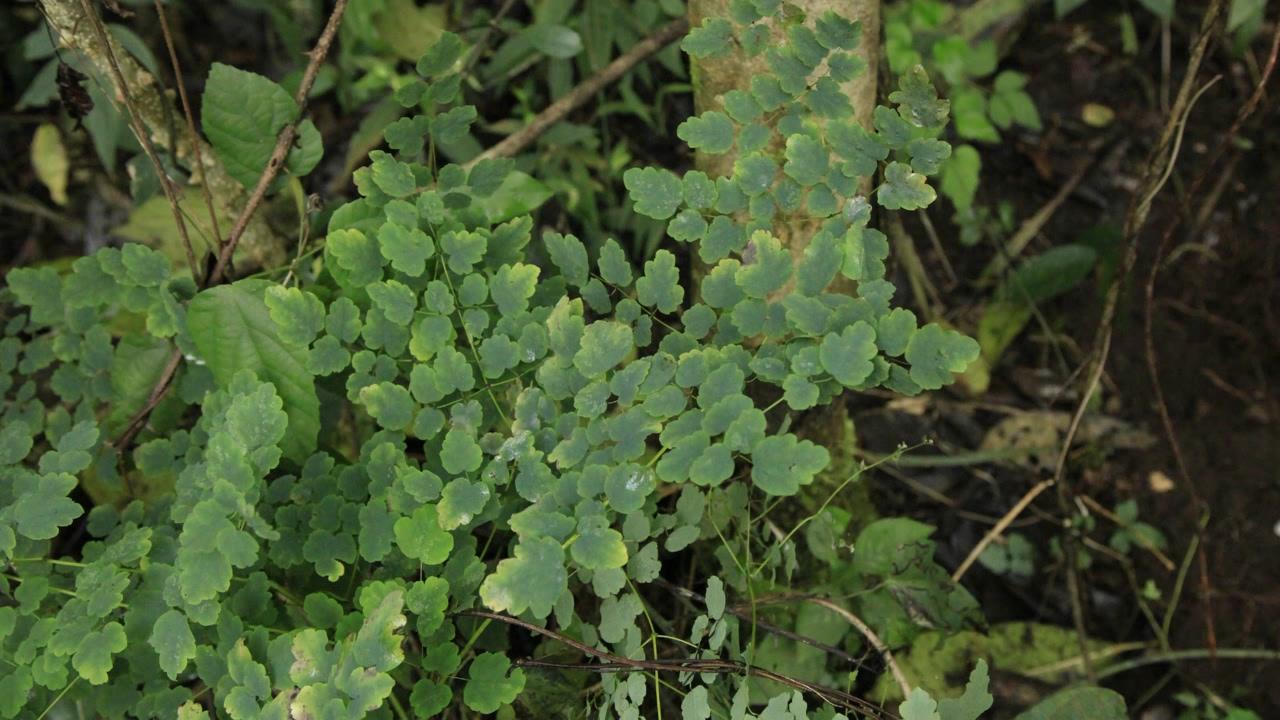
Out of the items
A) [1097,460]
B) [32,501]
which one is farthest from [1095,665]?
[32,501]

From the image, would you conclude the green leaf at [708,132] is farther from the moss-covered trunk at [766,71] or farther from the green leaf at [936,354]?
the green leaf at [936,354]

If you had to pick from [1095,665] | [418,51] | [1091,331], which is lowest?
[1095,665]

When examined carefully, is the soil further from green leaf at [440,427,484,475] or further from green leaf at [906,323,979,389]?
green leaf at [440,427,484,475]

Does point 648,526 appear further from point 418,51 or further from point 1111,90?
point 1111,90

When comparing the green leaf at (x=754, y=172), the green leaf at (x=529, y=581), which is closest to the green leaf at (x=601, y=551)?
the green leaf at (x=529, y=581)

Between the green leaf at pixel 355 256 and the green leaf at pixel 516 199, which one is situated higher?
the green leaf at pixel 355 256

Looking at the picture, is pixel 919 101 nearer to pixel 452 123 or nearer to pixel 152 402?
pixel 452 123

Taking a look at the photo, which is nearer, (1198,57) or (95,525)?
(95,525)
